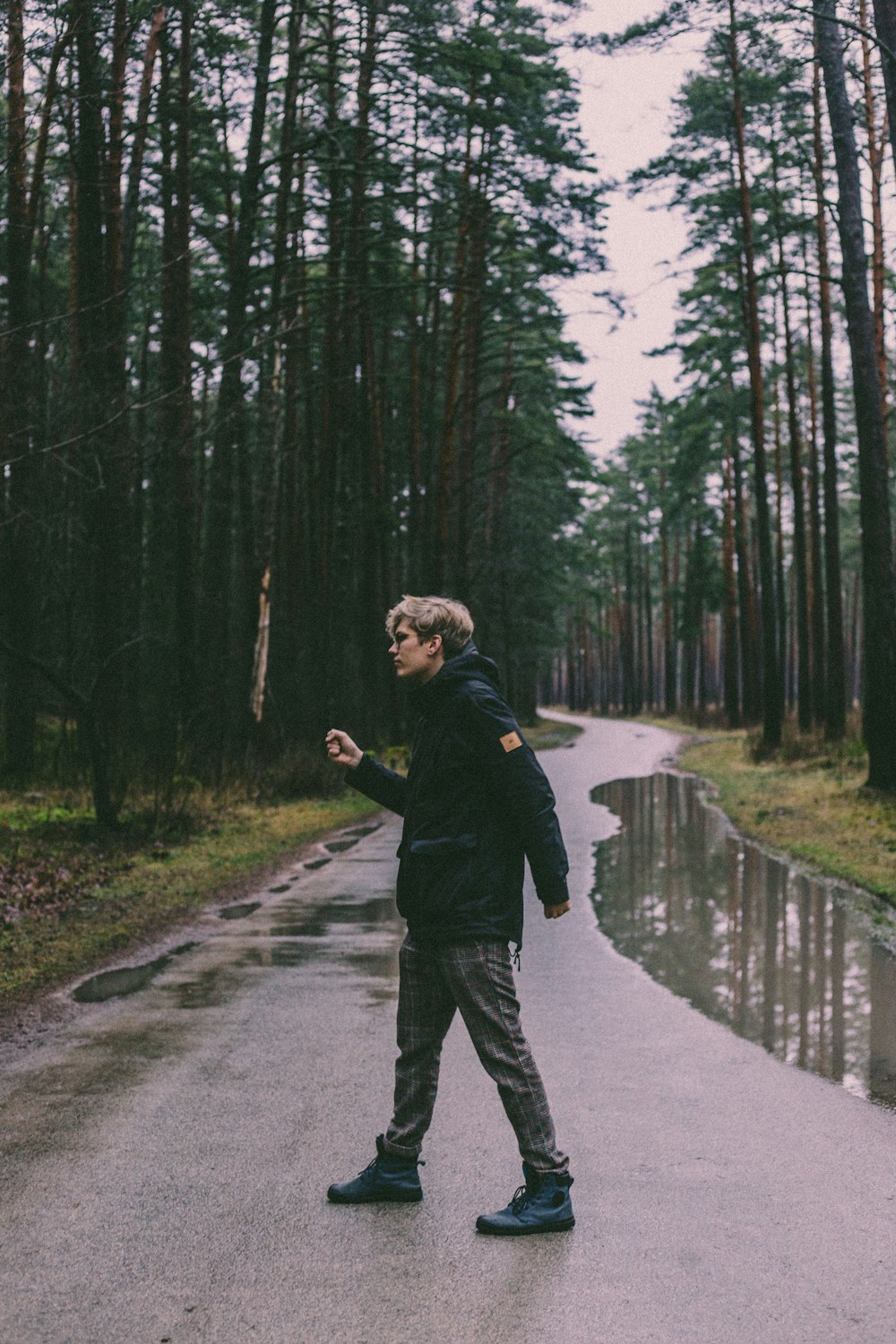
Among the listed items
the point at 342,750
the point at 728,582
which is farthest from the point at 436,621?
the point at 728,582

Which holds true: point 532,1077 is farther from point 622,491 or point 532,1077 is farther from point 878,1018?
point 622,491

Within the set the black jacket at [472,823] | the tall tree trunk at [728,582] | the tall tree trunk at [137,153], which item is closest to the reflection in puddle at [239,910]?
the black jacket at [472,823]

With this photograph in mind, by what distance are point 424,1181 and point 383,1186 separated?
0.29 m

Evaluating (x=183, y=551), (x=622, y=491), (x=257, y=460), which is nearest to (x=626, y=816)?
(x=183, y=551)

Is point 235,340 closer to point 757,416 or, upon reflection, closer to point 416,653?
point 416,653

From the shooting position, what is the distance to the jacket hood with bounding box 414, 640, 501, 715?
174 inches

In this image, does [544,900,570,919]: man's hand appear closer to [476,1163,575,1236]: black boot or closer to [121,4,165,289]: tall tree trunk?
[476,1163,575,1236]: black boot

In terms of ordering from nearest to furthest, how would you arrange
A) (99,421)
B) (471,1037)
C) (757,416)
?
1. (471,1037)
2. (99,421)
3. (757,416)

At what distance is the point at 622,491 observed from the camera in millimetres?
82938

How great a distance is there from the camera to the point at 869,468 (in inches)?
712

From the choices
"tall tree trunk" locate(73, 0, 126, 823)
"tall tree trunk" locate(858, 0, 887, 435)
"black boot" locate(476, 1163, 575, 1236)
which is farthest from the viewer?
"tall tree trunk" locate(858, 0, 887, 435)

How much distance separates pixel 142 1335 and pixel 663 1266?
153 cm

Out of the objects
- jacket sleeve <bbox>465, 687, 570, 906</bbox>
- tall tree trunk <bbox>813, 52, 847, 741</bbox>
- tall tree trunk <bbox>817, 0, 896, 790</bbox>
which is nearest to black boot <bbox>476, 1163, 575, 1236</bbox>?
jacket sleeve <bbox>465, 687, 570, 906</bbox>

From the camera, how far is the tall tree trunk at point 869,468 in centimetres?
1762
